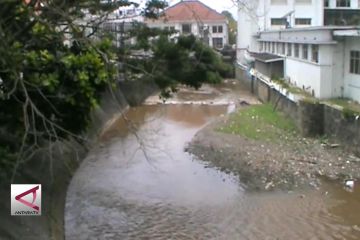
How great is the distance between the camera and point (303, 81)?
941 inches

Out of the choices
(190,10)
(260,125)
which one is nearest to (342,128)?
(260,125)

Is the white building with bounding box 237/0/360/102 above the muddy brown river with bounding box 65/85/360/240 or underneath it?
above

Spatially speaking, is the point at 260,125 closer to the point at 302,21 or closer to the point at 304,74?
the point at 304,74

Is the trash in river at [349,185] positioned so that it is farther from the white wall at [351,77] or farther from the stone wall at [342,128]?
the white wall at [351,77]

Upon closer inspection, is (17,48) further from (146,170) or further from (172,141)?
(172,141)

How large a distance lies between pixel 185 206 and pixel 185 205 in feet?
0.26

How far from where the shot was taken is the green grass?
20.7 meters

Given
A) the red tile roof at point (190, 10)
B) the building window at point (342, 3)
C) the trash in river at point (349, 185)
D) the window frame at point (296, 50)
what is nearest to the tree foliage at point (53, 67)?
the red tile roof at point (190, 10)

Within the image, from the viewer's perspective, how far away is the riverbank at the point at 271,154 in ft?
50.7

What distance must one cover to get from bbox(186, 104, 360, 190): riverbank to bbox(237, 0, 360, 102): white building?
2377 millimetres

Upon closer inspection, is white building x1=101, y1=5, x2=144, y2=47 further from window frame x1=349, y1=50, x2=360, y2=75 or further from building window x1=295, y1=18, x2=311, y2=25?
building window x1=295, y1=18, x2=311, y2=25

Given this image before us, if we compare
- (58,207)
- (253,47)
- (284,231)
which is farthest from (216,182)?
(253,47)

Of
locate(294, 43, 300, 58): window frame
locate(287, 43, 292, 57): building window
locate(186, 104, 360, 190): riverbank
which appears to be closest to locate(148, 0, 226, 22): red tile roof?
locate(186, 104, 360, 190): riverbank

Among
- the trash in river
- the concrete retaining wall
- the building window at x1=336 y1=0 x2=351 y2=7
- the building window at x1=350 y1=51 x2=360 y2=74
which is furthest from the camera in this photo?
the building window at x1=336 y1=0 x2=351 y2=7
